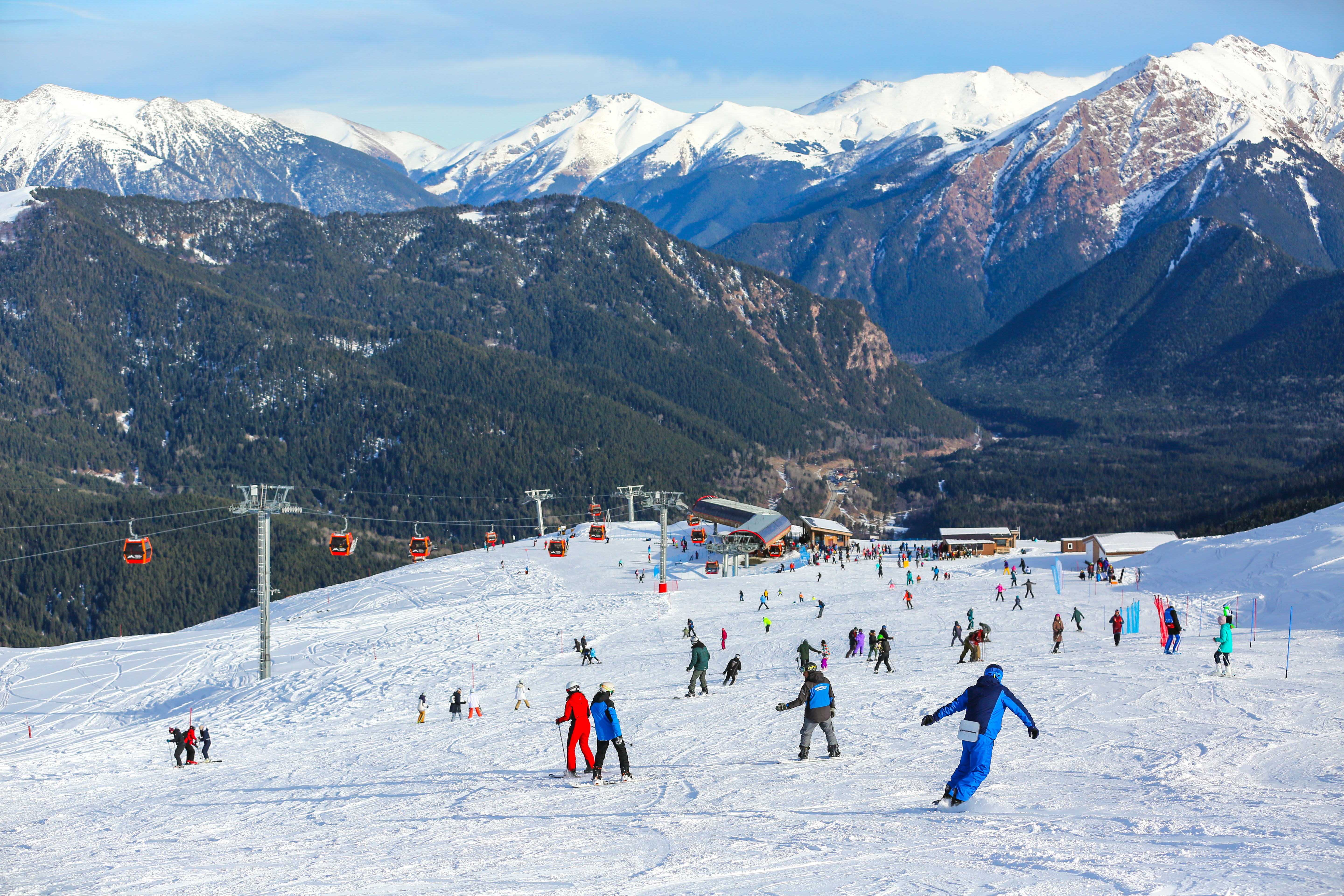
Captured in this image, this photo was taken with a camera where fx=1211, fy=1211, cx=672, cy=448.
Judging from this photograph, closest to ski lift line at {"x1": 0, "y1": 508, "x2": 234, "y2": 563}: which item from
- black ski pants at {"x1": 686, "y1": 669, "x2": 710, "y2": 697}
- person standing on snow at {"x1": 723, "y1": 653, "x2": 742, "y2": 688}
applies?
person standing on snow at {"x1": 723, "y1": 653, "x2": 742, "y2": 688}

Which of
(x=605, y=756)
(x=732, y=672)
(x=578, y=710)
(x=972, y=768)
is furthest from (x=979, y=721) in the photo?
(x=732, y=672)

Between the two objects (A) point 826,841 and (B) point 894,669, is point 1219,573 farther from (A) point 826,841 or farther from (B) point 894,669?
(A) point 826,841

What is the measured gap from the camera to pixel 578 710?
73.5ft

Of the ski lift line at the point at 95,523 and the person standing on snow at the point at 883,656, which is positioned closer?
the person standing on snow at the point at 883,656

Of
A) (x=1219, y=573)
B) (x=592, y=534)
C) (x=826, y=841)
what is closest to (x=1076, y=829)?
(x=826, y=841)

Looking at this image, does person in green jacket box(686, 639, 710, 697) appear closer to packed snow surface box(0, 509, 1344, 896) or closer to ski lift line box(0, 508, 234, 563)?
packed snow surface box(0, 509, 1344, 896)

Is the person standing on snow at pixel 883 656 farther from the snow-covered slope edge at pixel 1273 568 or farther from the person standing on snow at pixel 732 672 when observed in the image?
the snow-covered slope edge at pixel 1273 568

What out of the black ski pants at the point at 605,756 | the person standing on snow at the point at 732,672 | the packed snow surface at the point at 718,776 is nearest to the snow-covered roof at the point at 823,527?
the packed snow surface at the point at 718,776

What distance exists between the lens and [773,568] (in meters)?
89.6

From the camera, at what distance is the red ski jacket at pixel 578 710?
22.3 meters

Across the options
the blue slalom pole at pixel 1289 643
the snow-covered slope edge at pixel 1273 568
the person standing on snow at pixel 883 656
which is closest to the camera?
the blue slalom pole at pixel 1289 643

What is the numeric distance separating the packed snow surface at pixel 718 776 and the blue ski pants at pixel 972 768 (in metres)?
0.33

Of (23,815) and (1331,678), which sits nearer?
(23,815)

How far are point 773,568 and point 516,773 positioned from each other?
2560 inches
